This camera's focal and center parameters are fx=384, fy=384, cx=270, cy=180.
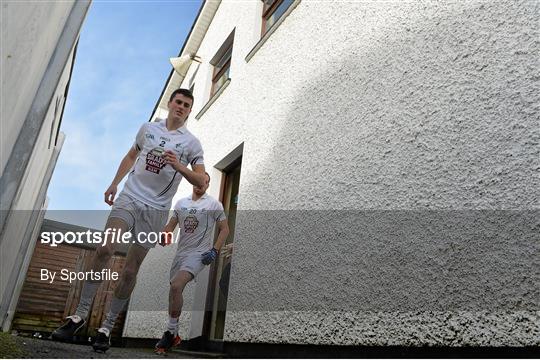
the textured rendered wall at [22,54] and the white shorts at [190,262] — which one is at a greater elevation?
the textured rendered wall at [22,54]

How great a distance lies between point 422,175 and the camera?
216 cm

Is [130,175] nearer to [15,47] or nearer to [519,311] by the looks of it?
[15,47]

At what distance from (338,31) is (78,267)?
1044 cm

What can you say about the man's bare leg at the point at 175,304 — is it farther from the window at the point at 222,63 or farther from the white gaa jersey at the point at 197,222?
the window at the point at 222,63

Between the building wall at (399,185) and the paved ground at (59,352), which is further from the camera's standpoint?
the paved ground at (59,352)

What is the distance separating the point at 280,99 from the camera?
3.98m

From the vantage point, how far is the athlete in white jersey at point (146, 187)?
3053mm

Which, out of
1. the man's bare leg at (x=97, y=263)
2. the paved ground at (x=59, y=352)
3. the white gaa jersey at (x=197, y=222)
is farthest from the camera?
the white gaa jersey at (x=197, y=222)

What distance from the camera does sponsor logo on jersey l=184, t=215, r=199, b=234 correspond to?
12.9 feet

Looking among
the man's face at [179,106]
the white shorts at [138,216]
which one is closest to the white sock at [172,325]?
the white shorts at [138,216]

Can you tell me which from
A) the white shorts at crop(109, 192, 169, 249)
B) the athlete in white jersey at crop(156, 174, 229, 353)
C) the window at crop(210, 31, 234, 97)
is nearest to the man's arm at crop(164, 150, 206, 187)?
the athlete in white jersey at crop(156, 174, 229, 353)

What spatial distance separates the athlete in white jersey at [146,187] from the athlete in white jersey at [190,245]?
0.33 m

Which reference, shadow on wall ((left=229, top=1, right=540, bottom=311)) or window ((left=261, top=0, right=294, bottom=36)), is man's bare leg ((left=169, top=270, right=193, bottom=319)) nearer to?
shadow on wall ((left=229, top=1, right=540, bottom=311))

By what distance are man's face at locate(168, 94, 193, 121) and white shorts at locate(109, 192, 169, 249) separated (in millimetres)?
839
